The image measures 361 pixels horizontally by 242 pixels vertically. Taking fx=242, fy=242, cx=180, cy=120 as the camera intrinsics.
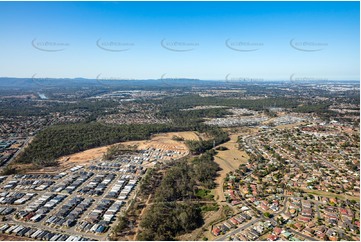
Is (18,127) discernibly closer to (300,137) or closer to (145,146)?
(145,146)

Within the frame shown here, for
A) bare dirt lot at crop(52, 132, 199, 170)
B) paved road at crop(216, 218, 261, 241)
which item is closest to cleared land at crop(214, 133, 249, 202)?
paved road at crop(216, 218, 261, 241)

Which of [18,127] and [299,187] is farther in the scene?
[18,127]

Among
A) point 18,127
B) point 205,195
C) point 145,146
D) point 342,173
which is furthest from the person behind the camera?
point 18,127

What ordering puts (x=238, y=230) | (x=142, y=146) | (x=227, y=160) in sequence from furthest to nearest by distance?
(x=142, y=146) < (x=227, y=160) < (x=238, y=230)

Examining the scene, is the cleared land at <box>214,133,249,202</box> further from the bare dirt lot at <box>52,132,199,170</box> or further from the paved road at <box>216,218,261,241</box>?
the bare dirt lot at <box>52,132,199,170</box>

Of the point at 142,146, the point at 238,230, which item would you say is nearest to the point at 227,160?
the point at 142,146

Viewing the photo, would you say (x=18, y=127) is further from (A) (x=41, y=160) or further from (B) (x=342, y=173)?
(B) (x=342, y=173)

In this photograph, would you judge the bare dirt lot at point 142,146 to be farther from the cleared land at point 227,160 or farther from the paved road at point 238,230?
the paved road at point 238,230

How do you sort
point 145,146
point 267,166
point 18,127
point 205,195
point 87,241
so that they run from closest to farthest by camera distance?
point 87,241 < point 205,195 < point 267,166 < point 145,146 < point 18,127

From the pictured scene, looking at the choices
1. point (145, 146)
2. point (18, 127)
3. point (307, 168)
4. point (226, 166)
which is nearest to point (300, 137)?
point (307, 168)

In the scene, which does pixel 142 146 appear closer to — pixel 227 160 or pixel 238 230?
pixel 227 160
